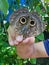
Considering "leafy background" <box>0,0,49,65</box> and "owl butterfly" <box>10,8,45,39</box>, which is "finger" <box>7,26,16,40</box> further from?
"leafy background" <box>0,0,49,65</box>

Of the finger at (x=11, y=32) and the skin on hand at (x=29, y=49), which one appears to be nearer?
the finger at (x=11, y=32)

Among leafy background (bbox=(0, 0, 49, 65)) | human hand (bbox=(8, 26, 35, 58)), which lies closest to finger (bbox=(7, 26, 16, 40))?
human hand (bbox=(8, 26, 35, 58))

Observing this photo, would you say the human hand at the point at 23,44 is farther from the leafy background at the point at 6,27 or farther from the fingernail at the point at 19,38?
the leafy background at the point at 6,27

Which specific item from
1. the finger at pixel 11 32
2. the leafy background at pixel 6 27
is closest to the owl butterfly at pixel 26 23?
the finger at pixel 11 32

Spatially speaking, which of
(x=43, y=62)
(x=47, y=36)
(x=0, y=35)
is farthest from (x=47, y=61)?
(x=0, y=35)

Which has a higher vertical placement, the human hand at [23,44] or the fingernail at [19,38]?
the fingernail at [19,38]

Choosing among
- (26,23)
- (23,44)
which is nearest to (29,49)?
(23,44)

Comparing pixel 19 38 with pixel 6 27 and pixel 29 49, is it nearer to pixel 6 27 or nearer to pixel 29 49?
pixel 29 49

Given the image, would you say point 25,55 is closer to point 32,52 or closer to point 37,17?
point 32,52

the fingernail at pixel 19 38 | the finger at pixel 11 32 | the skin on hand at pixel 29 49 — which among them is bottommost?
the skin on hand at pixel 29 49
